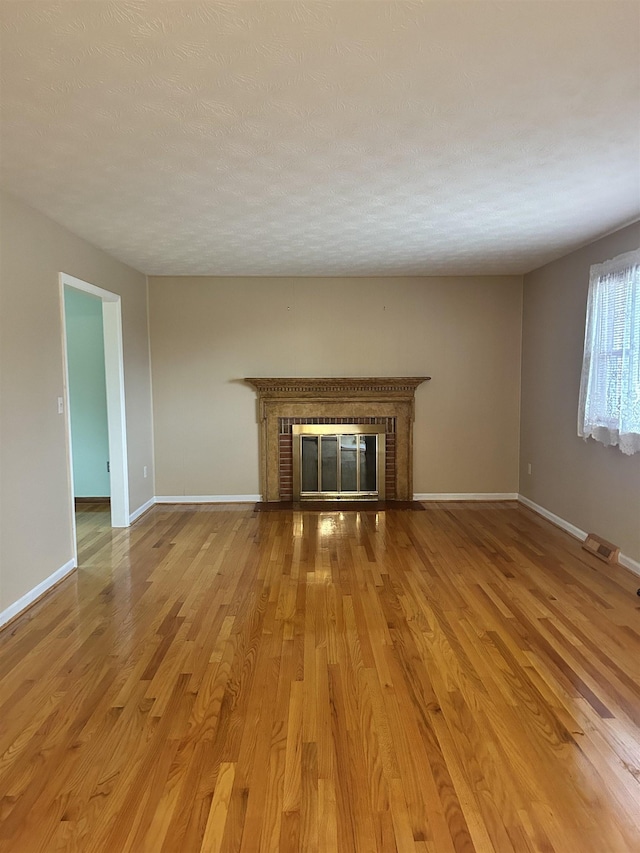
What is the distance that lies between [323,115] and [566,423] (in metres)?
3.59

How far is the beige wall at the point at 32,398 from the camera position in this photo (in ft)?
9.95

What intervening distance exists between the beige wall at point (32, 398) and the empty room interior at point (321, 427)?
3 centimetres

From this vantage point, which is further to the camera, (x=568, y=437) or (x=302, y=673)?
(x=568, y=437)

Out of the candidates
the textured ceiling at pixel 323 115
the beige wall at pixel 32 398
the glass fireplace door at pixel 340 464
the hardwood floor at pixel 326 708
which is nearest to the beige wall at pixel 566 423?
the hardwood floor at pixel 326 708

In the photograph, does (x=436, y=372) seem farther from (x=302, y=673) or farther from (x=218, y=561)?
(x=302, y=673)

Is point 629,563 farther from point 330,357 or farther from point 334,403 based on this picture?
point 330,357

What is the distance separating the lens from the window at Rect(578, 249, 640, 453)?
11.8 feet

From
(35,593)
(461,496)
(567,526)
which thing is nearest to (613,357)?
(567,526)

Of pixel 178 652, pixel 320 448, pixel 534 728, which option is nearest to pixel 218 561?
pixel 178 652

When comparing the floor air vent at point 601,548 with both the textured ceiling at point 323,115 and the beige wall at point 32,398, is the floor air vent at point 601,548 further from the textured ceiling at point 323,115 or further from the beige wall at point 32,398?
the beige wall at point 32,398

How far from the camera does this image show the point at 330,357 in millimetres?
5758

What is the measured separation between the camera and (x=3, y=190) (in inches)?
116

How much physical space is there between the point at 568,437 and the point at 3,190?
4.48 metres

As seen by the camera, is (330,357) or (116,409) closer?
(116,409)
